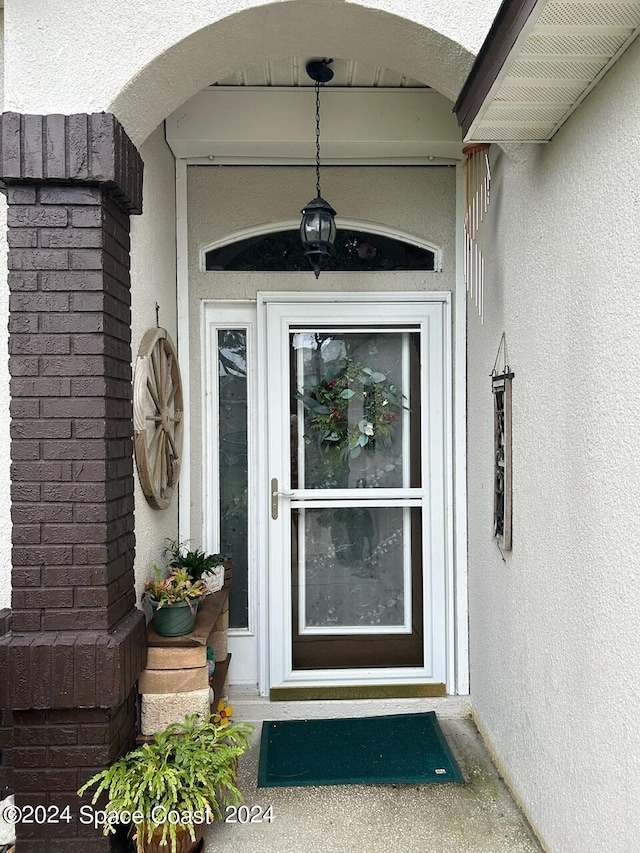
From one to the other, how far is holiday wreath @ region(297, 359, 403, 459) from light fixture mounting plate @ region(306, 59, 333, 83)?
1293 millimetres

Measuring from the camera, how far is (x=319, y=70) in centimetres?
278

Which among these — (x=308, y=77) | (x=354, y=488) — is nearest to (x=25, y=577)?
(x=354, y=488)

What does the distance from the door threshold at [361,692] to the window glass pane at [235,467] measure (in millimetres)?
399

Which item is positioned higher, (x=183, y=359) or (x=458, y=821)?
(x=183, y=359)

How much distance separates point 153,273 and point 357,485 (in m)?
1.43

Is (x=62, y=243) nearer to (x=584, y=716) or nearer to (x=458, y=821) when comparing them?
(x=584, y=716)

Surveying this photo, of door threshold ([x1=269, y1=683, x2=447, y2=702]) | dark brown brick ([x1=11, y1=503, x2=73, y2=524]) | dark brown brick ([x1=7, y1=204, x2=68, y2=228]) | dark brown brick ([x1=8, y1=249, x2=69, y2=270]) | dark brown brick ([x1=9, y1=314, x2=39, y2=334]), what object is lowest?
door threshold ([x1=269, y1=683, x2=447, y2=702])

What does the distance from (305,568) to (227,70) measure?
7.44 ft

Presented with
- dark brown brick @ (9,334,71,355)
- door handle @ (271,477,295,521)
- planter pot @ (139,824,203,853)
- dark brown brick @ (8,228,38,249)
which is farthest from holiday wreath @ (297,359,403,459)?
planter pot @ (139,824,203,853)

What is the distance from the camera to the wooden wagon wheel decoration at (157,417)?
2.42m

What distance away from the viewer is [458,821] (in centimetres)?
237

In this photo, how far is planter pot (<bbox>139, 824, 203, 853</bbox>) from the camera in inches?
79.4

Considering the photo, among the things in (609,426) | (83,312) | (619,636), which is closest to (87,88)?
(83,312)

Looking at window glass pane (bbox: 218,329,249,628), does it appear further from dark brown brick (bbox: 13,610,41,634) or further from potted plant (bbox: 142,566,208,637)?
dark brown brick (bbox: 13,610,41,634)
